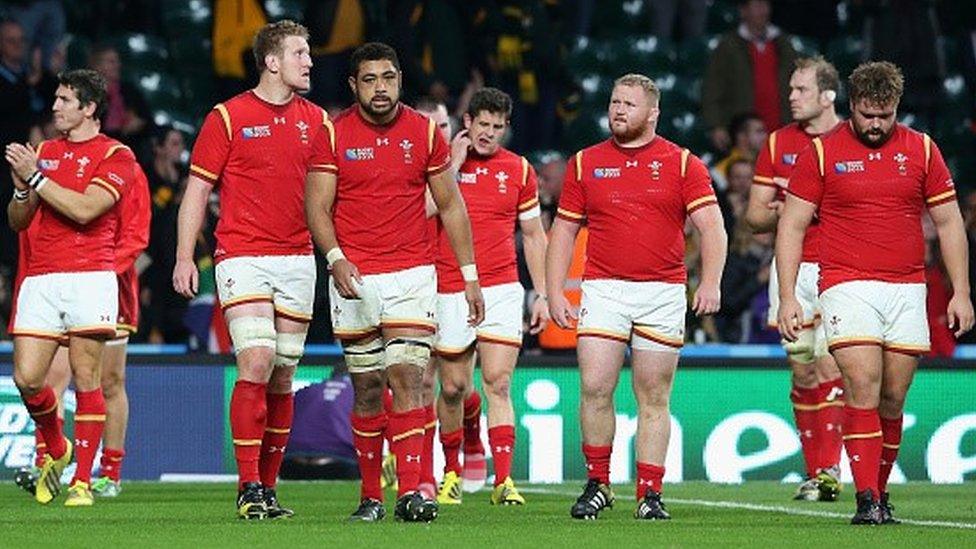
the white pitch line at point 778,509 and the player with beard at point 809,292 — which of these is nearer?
the white pitch line at point 778,509

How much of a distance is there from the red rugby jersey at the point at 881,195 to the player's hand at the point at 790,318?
0.33 metres

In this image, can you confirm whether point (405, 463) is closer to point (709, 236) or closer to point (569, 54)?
point (709, 236)

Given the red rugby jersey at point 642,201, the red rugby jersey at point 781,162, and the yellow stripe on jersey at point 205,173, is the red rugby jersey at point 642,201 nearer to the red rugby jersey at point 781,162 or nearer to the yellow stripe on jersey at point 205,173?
the yellow stripe on jersey at point 205,173

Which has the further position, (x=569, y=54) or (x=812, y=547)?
(x=569, y=54)

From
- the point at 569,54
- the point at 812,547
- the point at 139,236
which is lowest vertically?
the point at 812,547

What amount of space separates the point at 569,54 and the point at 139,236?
9.76 metres

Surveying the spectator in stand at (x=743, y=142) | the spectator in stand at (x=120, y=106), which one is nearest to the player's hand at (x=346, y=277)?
the spectator in stand at (x=120, y=106)

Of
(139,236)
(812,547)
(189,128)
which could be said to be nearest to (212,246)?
(189,128)

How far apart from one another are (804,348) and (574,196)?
2.77m

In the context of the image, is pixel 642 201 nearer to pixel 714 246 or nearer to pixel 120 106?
pixel 714 246

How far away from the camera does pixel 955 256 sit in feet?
40.7

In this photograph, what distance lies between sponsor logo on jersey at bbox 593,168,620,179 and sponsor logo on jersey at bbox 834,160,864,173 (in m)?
→ 1.22

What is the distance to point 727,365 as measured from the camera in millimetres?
18219

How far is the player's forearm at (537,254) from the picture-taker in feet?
49.7
